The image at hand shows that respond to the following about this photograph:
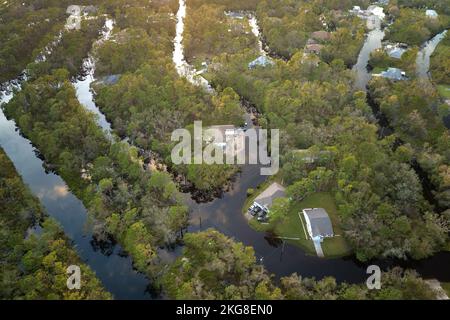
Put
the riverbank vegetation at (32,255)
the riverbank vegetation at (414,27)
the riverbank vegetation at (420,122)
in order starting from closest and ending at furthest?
the riverbank vegetation at (32,255) → the riverbank vegetation at (420,122) → the riverbank vegetation at (414,27)

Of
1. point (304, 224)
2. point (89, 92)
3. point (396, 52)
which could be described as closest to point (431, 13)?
point (396, 52)

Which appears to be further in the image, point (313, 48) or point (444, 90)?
point (313, 48)

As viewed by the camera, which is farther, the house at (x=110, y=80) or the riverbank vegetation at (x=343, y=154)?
the house at (x=110, y=80)

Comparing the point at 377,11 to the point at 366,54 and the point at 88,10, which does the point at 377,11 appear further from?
the point at 88,10

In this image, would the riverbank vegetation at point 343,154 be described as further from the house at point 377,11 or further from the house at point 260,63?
the house at point 377,11

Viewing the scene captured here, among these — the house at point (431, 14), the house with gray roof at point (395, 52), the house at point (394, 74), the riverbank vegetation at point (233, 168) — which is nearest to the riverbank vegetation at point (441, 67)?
the house with gray roof at point (395, 52)

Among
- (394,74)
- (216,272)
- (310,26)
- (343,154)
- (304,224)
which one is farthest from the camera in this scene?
(310,26)

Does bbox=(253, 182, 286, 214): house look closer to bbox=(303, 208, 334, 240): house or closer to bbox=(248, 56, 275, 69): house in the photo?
bbox=(303, 208, 334, 240): house
